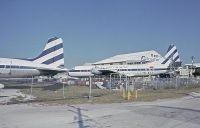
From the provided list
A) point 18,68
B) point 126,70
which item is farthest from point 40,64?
point 126,70

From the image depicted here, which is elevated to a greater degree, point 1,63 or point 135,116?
point 1,63

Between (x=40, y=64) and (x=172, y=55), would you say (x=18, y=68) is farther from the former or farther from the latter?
(x=172, y=55)

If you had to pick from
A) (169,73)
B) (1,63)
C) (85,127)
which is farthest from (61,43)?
(169,73)

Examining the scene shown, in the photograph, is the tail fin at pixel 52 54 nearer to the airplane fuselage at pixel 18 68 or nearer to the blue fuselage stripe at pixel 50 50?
the blue fuselage stripe at pixel 50 50

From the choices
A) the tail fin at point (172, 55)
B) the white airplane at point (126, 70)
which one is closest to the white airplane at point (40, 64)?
the white airplane at point (126, 70)

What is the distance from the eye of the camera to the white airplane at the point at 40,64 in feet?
132

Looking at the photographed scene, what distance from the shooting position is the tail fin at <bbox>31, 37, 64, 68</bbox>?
43.0 meters

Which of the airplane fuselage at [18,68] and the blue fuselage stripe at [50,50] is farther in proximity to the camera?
the blue fuselage stripe at [50,50]

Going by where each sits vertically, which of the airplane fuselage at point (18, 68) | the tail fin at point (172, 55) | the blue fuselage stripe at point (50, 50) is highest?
the tail fin at point (172, 55)

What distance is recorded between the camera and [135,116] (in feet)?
48.4

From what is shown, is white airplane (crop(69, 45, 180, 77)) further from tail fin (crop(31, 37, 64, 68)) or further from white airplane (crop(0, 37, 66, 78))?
white airplane (crop(0, 37, 66, 78))

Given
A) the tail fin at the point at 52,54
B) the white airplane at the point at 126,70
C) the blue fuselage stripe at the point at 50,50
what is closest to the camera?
the tail fin at the point at 52,54

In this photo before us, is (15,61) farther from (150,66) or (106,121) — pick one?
(150,66)

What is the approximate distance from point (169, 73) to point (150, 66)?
16.5 ft
